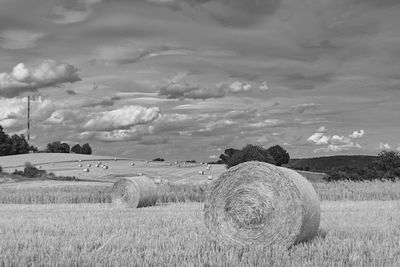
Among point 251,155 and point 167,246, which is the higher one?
point 251,155

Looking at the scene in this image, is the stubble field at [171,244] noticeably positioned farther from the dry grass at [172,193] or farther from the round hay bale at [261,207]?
the dry grass at [172,193]

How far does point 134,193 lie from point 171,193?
399cm

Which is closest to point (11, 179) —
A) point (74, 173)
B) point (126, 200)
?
point (74, 173)

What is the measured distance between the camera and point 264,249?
9750 mm

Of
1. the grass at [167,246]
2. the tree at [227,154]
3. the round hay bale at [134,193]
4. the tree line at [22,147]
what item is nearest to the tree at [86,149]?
the tree line at [22,147]

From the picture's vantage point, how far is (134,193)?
20969 mm

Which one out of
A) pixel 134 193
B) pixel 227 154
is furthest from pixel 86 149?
pixel 134 193

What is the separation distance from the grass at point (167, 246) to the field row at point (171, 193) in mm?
11824

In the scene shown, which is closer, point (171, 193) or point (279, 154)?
point (171, 193)

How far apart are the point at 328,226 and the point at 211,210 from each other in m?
3.02

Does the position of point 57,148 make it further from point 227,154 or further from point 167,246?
point 167,246

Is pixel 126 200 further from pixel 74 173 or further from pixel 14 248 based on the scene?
pixel 74 173

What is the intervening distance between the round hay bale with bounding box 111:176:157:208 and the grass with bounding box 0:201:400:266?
794cm

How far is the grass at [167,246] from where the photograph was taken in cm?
790
